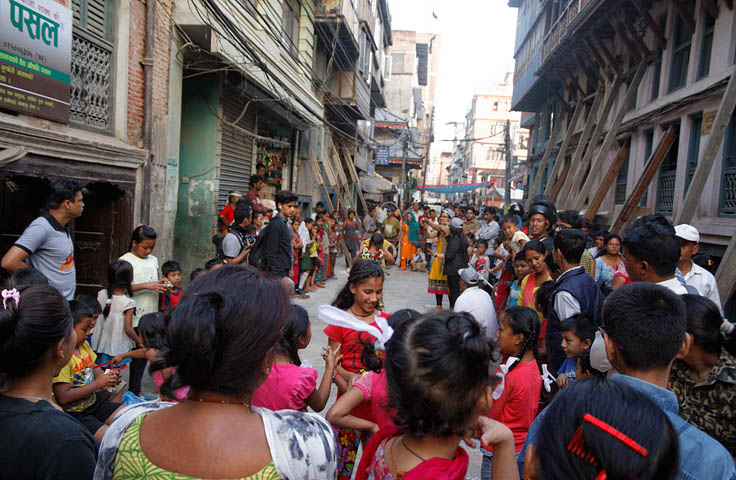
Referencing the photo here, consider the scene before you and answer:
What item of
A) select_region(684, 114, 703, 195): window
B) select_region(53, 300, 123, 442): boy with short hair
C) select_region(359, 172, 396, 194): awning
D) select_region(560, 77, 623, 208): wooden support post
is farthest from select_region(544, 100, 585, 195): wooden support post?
select_region(53, 300, 123, 442): boy with short hair

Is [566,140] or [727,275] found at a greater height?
[566,140]

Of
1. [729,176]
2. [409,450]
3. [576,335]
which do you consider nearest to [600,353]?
[576,335]

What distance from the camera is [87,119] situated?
584 cm

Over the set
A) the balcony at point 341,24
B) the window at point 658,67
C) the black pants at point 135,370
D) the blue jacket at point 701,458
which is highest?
the balcony at point 341,24

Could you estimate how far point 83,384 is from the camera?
2.77 metres

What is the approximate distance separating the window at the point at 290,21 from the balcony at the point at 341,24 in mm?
687

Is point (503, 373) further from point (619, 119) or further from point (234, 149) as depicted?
point (619, 119)

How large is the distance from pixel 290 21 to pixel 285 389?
502 inches

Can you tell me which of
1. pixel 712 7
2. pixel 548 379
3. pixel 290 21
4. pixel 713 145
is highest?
pixel 290 21

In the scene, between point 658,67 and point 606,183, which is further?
point 606,183

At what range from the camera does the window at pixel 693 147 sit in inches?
348

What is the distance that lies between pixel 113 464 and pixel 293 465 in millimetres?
476

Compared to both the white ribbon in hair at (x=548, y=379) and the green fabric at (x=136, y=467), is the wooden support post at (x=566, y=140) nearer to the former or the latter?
the white ribbon in hair at (x=548, y=379)

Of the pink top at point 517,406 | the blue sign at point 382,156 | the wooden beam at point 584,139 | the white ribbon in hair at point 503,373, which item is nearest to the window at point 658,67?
the wooden beam at point 584,139
